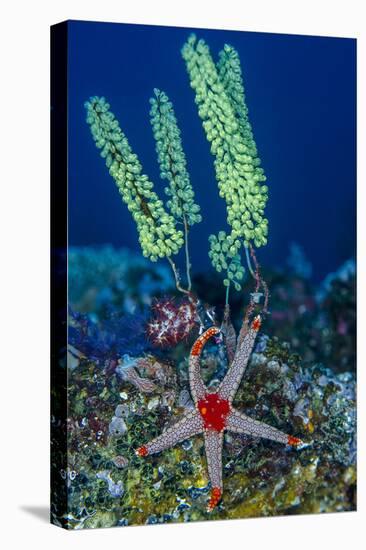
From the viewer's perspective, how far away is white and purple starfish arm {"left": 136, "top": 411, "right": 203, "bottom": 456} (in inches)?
463

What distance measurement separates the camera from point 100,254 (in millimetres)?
11570

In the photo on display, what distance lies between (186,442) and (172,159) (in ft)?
6.35

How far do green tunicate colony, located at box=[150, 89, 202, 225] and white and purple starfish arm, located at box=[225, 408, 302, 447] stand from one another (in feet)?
4.54

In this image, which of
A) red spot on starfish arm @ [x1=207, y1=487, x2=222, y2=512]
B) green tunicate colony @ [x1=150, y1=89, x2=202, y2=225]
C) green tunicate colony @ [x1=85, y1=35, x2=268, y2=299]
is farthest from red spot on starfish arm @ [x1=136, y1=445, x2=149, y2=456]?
green tunicate colony @ [x1=150, y1=89, x2=202, y2=225]

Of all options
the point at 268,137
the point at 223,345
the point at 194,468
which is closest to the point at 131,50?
the point at 268,137

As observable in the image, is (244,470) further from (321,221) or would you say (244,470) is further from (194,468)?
→ (321,221)

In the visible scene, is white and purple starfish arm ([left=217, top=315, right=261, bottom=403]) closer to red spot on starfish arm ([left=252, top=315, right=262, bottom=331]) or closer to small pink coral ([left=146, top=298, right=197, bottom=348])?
red spot on starfish arm ([left=252, top=315, right=262, bottom=331])

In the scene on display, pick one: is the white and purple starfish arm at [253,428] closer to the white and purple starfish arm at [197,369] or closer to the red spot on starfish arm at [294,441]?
the red spot on starfish arm at [294,441]

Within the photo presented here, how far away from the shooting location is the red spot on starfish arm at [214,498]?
12.0 m

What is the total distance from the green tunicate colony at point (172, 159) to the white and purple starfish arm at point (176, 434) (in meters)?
1.34

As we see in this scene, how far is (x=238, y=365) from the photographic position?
475 inches

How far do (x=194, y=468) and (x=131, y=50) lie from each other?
288 centimetres

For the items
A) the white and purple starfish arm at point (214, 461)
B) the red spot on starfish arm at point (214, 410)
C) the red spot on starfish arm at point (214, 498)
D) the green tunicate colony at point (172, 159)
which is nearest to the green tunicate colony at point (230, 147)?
the green tunicate colony at point (172, 159)

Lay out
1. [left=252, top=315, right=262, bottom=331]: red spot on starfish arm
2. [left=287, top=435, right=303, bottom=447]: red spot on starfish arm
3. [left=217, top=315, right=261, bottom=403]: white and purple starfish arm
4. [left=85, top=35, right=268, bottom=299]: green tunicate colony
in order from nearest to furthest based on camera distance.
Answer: [left=85, top=35, right=268, bottom=299]: green tunicate colony
[left=217, top=315, right=261, bottom=403]: white and purple starfish arm
[left=252, top=315, right=262, bottom=331]: red spot on starfish arm
[left=287, top=435, right=303, bottom=447]: red spot on starfish arm
